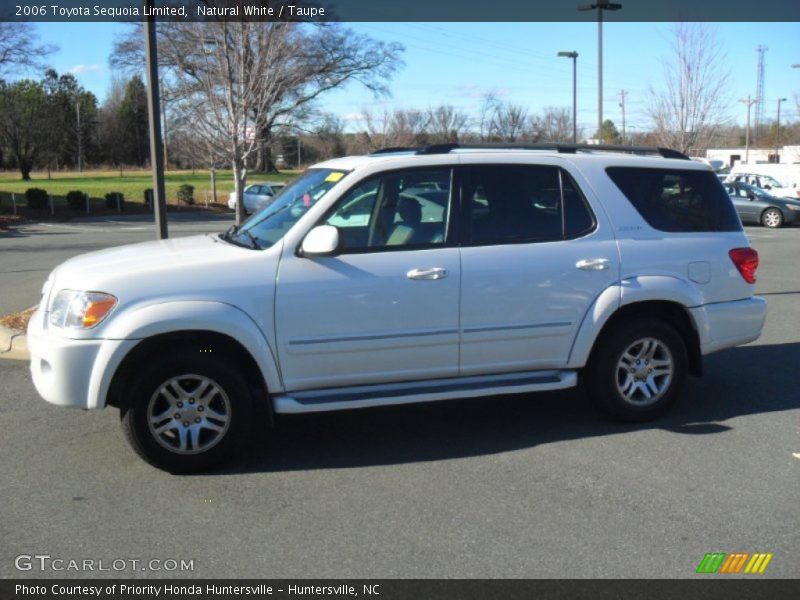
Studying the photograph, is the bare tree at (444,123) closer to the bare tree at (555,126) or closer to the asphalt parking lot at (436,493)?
the bare tree at (555,126)

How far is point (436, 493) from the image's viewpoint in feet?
15.1

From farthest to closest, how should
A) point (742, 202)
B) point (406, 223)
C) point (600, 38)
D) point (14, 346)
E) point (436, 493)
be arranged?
1. point (742, 202)
2. point (600, 38)
3. point (14, 346)
4. point (406, 223)
5. point (436, 493)

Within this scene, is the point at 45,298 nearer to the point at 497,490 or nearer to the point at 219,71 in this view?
the point at 497,490

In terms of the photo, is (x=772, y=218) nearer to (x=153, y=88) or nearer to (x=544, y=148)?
(x=153, y=88)

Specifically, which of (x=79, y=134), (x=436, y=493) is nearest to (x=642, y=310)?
(x=436, y=493)

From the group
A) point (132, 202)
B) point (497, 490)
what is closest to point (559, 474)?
point (497, 490)

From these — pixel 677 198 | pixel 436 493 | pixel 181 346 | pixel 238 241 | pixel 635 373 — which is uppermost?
pixel 677 198

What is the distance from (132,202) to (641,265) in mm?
36019

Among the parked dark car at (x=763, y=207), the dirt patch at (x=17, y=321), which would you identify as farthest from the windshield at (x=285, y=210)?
the parked dark car at (x=763, y=207)

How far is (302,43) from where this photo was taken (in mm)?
14953

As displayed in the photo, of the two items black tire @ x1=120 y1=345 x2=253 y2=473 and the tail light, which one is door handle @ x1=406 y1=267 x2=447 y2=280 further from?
the tail light

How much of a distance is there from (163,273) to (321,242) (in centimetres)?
95

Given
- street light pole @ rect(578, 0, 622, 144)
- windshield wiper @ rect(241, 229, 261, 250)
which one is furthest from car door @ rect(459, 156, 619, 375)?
street light pole @ rect(578, 0, 622, 144)

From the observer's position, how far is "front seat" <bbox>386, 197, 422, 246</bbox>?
5.25 meters
